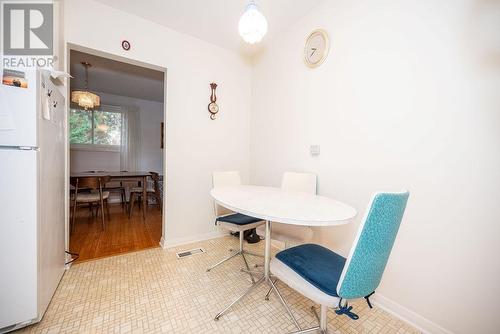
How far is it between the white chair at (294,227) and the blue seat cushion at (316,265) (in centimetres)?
29

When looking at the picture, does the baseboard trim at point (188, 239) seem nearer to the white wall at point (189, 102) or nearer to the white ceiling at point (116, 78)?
the white wall at point (189, 102)

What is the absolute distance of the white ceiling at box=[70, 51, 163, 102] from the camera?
10.1 feet

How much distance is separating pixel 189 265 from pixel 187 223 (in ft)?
2.04

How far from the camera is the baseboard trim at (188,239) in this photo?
2.36 m

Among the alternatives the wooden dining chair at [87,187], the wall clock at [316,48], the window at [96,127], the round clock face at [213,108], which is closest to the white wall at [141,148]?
the window at [96,127]

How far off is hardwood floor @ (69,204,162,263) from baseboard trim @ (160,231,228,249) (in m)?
0.15

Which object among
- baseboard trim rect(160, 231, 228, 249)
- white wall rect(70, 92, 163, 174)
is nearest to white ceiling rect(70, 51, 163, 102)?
white wall rect(70, 92, 163, 174)

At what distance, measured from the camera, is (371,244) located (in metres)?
0.81

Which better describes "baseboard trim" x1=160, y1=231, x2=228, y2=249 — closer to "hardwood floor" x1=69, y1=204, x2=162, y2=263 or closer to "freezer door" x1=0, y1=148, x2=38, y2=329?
"hardwood floor" x1=69, y1=204, x2=162, y2=263

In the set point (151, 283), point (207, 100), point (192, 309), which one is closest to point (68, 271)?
point (151, 283)

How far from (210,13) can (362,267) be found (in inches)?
98.3

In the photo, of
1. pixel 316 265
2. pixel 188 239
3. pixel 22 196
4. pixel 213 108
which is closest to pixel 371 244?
pixel 316 265

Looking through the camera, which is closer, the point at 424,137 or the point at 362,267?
the point at 362,267

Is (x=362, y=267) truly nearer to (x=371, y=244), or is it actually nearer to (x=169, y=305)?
(x=371, y=244)
